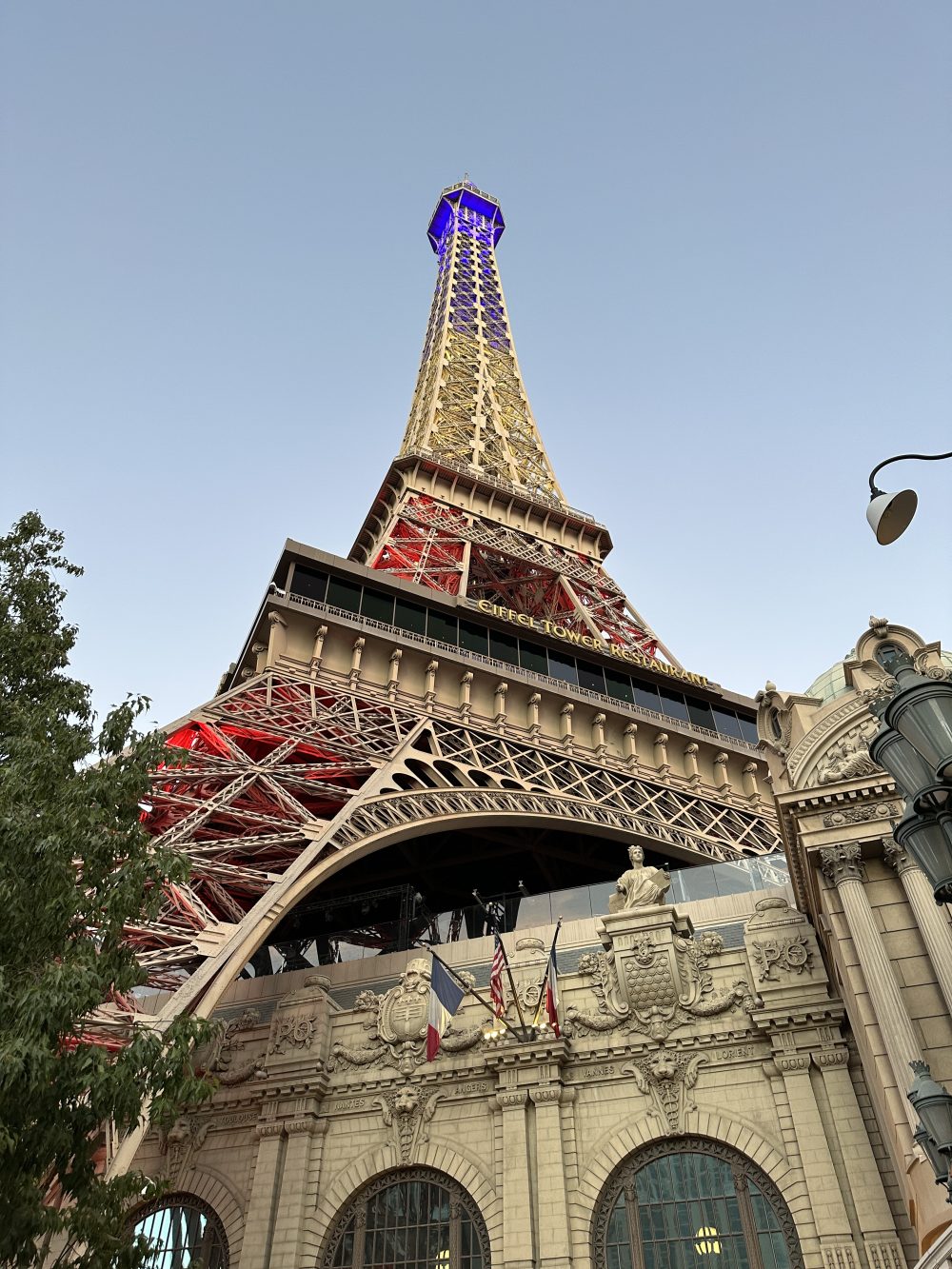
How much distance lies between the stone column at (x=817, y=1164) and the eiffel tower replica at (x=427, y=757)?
7.31m

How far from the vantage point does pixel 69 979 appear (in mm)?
10523

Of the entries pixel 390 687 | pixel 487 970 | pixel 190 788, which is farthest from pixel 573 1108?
pixel 390 687

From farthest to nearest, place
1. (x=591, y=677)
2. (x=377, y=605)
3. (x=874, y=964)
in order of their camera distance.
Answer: (x=591, y=677), (x=377, y=605), (x=874, y=964)

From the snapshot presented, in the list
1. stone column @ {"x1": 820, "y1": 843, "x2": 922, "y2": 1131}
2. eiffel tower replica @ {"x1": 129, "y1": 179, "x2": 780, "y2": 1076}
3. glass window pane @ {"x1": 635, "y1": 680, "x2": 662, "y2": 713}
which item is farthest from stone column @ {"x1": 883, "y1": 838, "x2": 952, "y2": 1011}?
glass window pane @ {"x1": 635, "y1": 680, "x2": 662, "y2": 713}

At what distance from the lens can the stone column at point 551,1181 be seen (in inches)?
699

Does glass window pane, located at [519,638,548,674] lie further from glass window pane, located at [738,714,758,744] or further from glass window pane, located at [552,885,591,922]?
glass window pane, located at [552,885,591,922]

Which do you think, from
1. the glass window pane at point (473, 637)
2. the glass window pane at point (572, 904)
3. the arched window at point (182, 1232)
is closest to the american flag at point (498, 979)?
the glass window pane at point (572, 904)

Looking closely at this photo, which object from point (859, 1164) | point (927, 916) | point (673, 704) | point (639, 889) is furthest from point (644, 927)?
point (673, 704)

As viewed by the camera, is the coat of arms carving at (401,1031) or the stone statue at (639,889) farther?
the stone statue at (639,889)

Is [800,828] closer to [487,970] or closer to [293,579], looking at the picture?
[487,970]

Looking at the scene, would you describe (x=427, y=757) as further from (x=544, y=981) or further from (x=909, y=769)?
(x=909, y=769)

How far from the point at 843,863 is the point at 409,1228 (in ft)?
36.8

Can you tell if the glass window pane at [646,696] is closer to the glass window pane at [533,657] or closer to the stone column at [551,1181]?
the glass window pane at [533,657]

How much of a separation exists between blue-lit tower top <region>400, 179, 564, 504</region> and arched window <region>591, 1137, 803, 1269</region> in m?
39.4
